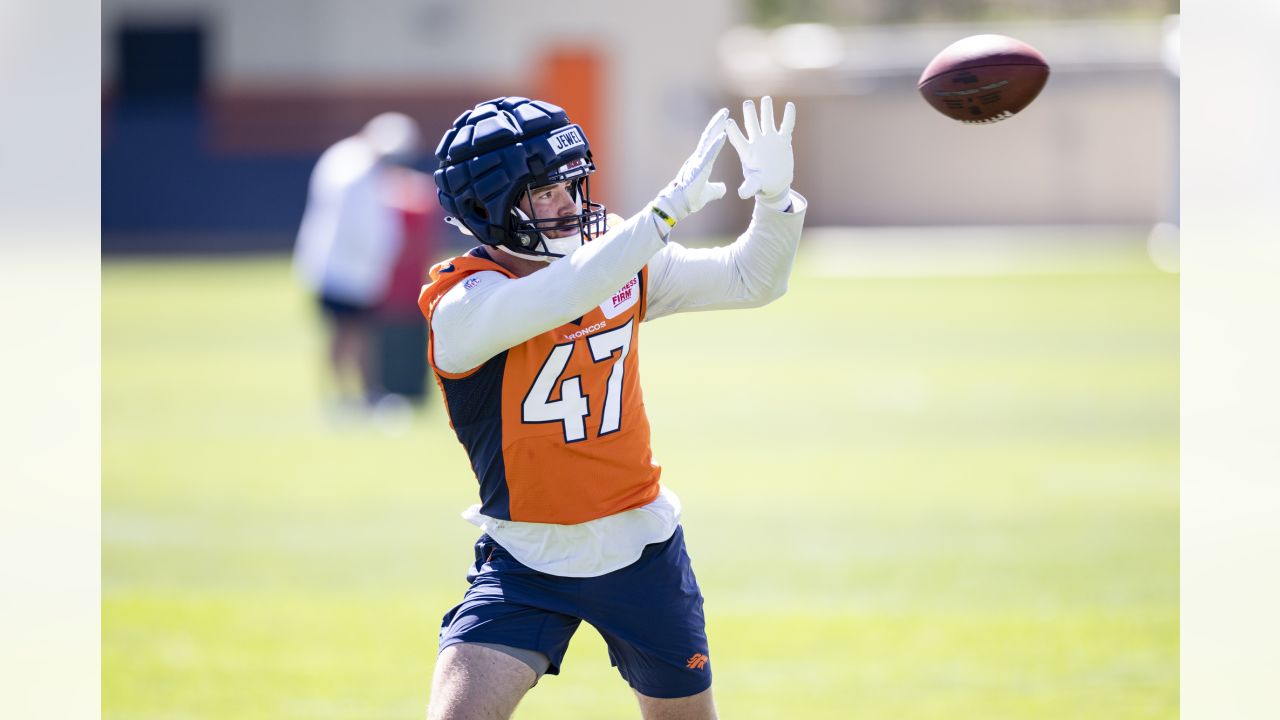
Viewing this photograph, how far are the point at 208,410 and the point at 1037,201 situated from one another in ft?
87.1

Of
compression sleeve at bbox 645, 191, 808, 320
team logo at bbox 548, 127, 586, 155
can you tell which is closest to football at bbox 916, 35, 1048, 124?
compression sleeve at bbox 645, 191, 808, 320

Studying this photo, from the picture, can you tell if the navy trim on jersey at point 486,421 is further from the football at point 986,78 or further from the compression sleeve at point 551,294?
the football at point 986,78

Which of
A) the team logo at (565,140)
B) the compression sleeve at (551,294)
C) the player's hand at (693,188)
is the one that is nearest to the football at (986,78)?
the player's hand at (693,188)

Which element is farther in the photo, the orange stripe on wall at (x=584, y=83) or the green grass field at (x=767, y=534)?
the orange stripe on wall at (x=584, y=83)

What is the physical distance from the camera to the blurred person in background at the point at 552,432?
3.52 m

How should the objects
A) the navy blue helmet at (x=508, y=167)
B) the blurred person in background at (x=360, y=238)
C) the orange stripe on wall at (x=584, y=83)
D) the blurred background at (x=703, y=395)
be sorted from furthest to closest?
1. the orange stripe on wall at (x=584, y=83)
2. the blurred person in background at (x=360, y=238)
3. the blurred background at (x=703, y=395)
4. the navy blue helmet at (x=508, y=167)

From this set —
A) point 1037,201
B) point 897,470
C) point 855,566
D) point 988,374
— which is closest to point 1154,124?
point 1037,201

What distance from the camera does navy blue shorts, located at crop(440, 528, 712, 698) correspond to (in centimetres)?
358

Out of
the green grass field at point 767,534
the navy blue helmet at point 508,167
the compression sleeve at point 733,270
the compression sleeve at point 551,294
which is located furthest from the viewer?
the green grass field at point 767,534

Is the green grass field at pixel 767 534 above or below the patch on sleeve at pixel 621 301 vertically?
below

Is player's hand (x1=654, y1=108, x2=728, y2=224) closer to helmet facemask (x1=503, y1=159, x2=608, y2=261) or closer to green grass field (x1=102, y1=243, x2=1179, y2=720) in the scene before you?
helmet facemask (x1=503, y1=159, x2=608, y2=261)

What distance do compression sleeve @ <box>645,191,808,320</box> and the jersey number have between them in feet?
0.91

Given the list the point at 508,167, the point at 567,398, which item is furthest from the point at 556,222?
the point at 567,398
